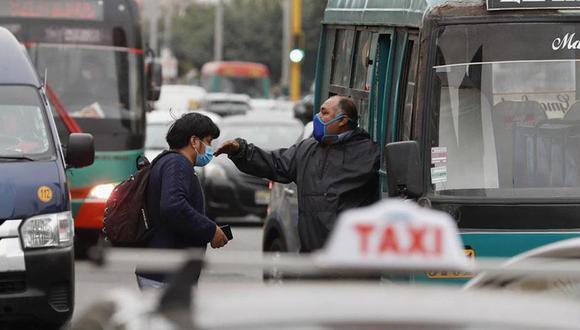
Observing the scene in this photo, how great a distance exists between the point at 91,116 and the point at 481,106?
862 cm

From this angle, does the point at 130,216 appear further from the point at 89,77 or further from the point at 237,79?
the point at 237,79

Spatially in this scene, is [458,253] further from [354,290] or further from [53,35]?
[53,35]

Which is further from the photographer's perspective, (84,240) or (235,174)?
(235,174)

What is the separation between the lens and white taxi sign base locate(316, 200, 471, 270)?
2.89 m

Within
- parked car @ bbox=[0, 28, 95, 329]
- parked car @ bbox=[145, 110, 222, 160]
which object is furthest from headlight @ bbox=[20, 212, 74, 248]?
parked car @ bbox=[145, 110, 222, 160]

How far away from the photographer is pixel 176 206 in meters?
7.50

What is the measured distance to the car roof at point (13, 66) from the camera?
10.7 metres

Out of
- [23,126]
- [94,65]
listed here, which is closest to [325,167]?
[23,126]

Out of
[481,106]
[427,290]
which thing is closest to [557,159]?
[481,106]

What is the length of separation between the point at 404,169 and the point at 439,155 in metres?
0.64

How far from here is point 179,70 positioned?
97188 mm

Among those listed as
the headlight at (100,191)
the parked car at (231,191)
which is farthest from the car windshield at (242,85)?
the headlight at (100,191)

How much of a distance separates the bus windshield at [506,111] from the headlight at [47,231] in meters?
2.65

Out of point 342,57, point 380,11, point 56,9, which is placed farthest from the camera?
point 56,9
